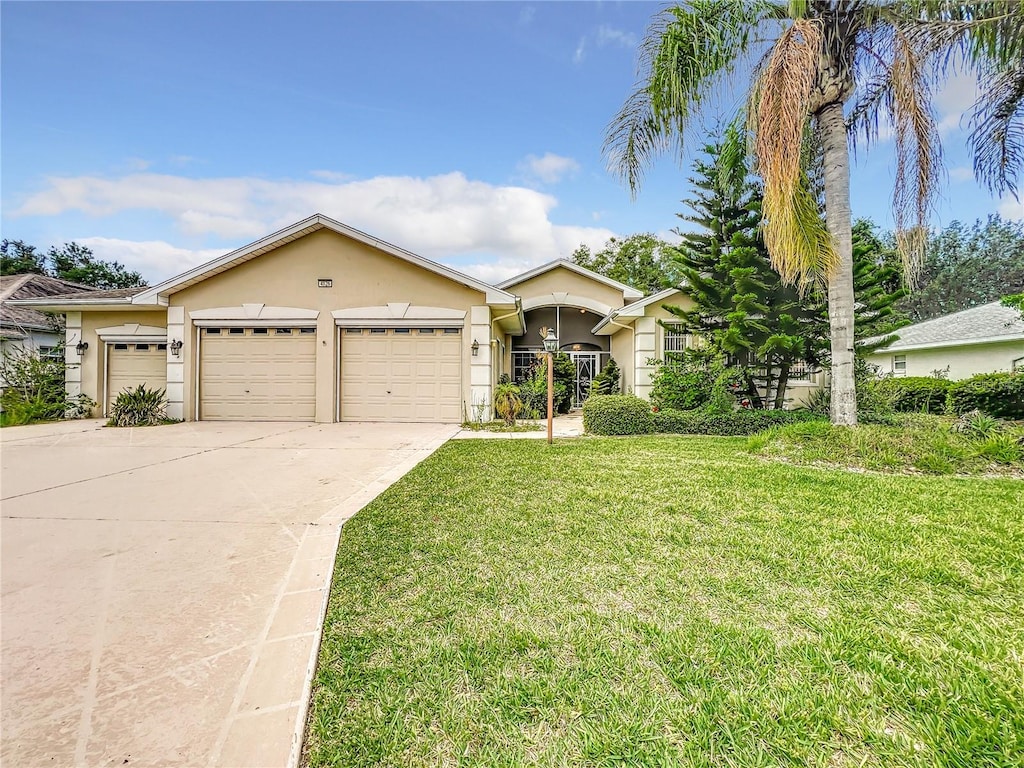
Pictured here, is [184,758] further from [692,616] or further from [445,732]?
[692,616]

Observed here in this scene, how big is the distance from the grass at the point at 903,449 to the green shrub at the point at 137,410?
13.5 m

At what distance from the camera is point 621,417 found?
9.59 m

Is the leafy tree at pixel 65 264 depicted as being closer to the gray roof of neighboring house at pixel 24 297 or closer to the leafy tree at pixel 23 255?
the leafy tree at pixel 23 255

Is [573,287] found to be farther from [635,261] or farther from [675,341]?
[635,261]

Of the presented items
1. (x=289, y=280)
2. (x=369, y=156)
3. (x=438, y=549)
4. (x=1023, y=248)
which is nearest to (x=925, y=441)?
(x=438, y=549)

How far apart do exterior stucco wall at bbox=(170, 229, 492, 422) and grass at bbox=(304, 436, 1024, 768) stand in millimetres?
7413

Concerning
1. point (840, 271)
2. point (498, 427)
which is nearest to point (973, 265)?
point (840, 271)

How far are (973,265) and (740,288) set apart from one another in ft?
106

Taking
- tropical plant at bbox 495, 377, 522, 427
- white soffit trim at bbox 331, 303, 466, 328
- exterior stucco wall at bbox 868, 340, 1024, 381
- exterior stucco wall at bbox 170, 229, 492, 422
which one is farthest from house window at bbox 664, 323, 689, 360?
white soffit trim at bbox 331, 303, 466, 328

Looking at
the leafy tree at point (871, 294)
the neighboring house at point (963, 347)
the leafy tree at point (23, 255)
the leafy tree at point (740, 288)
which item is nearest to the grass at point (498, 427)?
the leafy tree at point (740, 288)

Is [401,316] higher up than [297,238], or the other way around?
[297,238]

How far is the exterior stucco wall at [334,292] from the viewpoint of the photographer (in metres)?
11.2

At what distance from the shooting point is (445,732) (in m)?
1.60

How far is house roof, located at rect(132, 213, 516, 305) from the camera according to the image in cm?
1084
